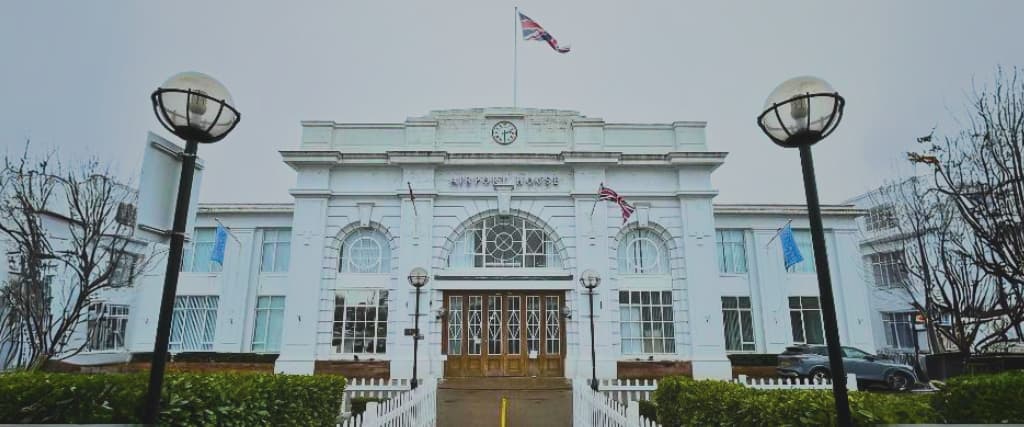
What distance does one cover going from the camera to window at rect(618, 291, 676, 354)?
59.1 feet

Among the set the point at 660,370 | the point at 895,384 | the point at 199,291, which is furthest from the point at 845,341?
the point at 199,291

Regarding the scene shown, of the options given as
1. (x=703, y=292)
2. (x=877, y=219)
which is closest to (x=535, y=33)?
(x=703, y=292)

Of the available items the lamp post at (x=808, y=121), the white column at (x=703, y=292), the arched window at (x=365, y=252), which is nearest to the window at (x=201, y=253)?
the arched window at (x=365, y=252)

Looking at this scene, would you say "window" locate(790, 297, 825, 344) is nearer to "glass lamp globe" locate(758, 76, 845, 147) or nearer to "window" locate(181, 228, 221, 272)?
"glass lamp globe" locate(758, 76, 845, 147)

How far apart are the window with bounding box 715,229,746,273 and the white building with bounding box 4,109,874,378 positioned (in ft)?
11.1

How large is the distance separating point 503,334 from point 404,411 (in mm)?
9444

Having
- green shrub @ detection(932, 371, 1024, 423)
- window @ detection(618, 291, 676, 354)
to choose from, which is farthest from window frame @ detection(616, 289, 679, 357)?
green shrub @ detection(932, 371, 1024, 423)

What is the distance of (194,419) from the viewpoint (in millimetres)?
4723

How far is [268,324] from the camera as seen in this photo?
68.2 ft

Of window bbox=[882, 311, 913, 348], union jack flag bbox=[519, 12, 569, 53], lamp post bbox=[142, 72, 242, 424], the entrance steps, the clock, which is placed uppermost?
union jack flag bbox=[519, 12, 569, 53]

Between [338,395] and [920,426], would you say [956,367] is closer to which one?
[920,426]

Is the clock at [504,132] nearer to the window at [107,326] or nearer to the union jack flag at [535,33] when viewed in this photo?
the union jack flag at [535,33]

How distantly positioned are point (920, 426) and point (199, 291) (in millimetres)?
23294

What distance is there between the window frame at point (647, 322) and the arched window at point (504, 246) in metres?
2.87
